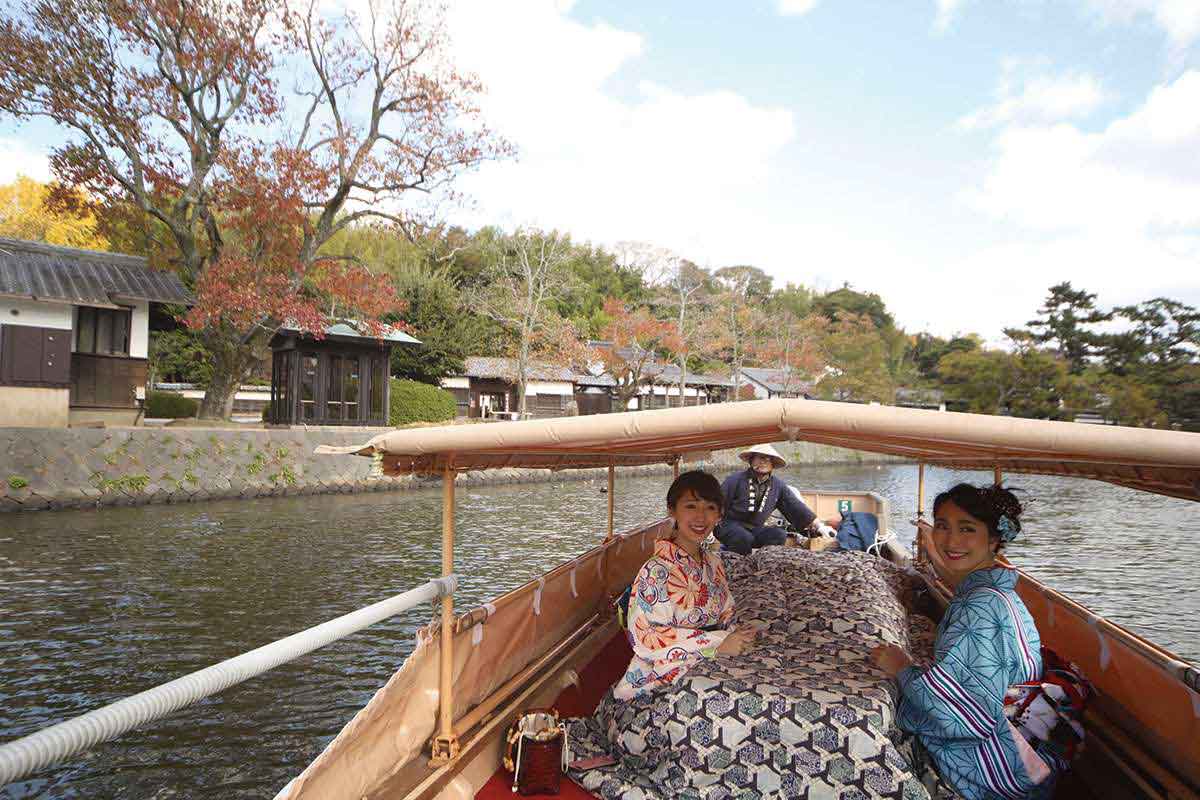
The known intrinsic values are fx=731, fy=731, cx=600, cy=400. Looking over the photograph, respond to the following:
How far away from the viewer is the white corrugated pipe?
1.30 m

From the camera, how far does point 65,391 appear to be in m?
16.6

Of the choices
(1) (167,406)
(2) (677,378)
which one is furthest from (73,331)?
(2) (677,378)

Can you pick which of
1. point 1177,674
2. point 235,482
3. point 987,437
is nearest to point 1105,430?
point 987,437

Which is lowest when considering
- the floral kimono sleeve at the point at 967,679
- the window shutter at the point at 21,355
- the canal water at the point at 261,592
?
the canal water at the point at 261,592

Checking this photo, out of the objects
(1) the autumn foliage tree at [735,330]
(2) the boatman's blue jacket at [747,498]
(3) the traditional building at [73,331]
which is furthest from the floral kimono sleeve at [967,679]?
(1) the autumn foliage tree at [735,330]

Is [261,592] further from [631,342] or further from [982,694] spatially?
[631,342]

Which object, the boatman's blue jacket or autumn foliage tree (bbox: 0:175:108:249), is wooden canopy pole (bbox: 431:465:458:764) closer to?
the boatman's blue jacket

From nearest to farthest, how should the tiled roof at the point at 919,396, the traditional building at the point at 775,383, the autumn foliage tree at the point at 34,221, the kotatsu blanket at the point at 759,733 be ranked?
the kotatsu blanket at the point at 759,733, the autumn foliage tree at the point at 34,221, the traditional building at the point at 775,383, the tiled roof at the point at 919,396

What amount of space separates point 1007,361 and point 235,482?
32.7 m

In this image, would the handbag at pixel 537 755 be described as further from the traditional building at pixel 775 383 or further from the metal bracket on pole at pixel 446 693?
the traditional building at pixel 775 383

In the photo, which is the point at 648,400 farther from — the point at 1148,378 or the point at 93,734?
the point at 93,734

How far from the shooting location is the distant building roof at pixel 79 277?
647 inches

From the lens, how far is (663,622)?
3.14 meters

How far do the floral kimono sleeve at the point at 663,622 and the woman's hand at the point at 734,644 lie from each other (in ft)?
0.07
